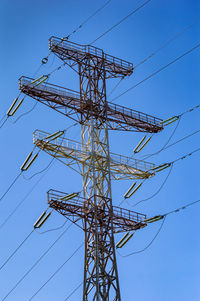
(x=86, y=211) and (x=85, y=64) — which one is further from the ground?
(x=85, y=64)

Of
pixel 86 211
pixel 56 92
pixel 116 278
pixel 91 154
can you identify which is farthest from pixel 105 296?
pixel 56 92

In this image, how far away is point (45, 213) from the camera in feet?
187

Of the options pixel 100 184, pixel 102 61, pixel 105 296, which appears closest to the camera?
pixel 105 296

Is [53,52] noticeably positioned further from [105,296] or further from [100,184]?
[105,296]

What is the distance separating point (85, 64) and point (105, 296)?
17062 mm

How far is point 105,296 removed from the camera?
54469mm

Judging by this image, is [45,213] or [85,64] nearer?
[45,213]

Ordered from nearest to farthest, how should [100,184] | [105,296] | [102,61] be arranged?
[105,296] → [100,184] → [102,61]

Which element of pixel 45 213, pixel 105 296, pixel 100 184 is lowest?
pixel 105 296

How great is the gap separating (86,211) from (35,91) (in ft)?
29.1

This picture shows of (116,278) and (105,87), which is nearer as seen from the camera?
(116,278)

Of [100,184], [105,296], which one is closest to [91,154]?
[100,184]

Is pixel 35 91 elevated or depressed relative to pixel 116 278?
elevated

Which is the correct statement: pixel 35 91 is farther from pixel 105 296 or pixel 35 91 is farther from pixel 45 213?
pixel 105 296
